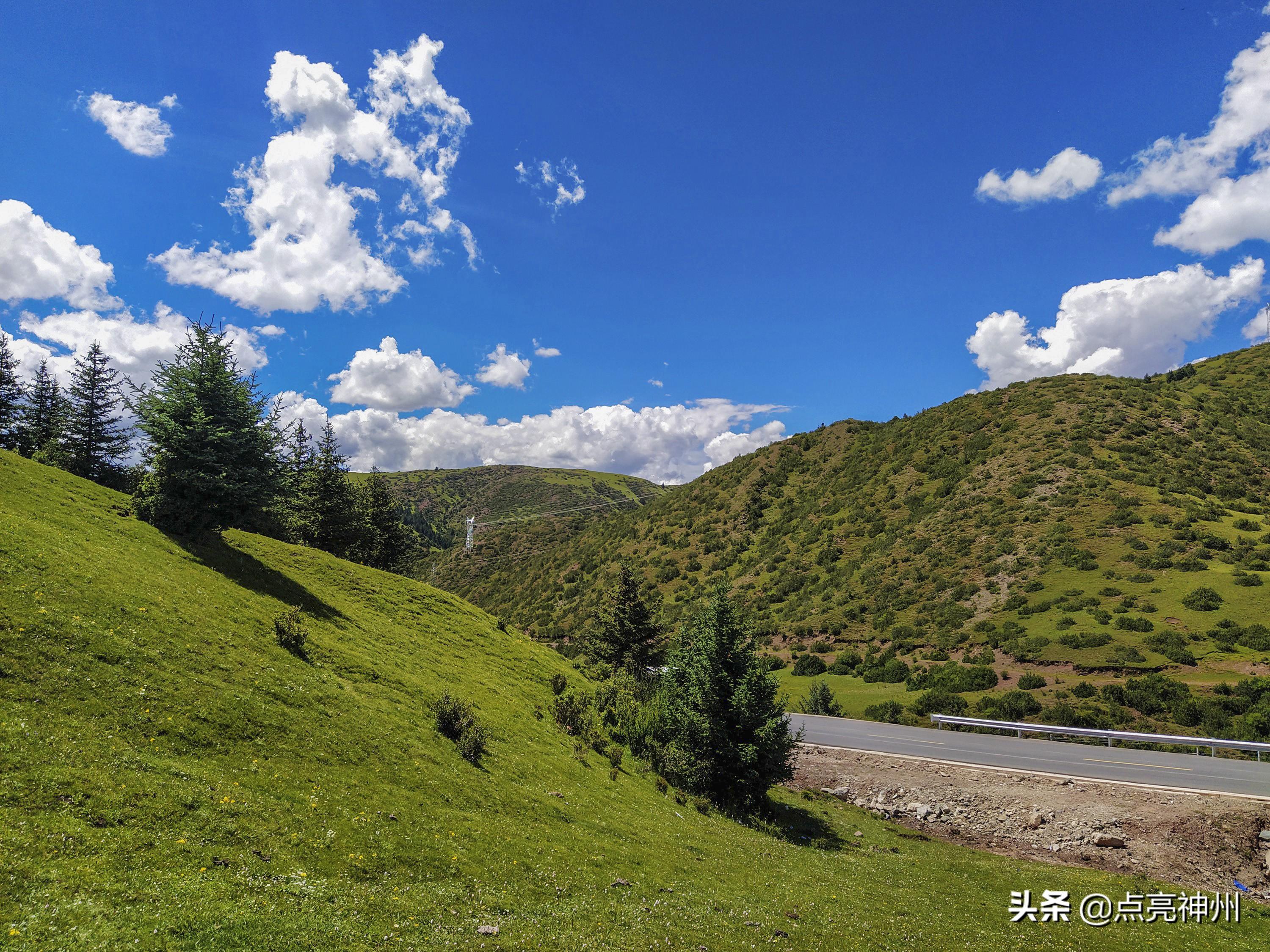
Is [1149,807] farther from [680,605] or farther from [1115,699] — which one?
[680,605]

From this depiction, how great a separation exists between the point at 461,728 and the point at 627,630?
30.6 meters

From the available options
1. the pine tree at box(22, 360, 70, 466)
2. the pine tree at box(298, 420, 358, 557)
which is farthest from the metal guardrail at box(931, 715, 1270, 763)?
the pine tree at box(22, 360, 70, 466)

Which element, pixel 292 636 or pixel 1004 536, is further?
pixel 1004 536

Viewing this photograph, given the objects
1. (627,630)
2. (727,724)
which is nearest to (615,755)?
(727,724)

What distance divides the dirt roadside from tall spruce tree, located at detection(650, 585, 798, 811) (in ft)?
25.7

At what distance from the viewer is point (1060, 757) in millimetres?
32219

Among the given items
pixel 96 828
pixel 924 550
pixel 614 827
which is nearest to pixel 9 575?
pixel 96 828

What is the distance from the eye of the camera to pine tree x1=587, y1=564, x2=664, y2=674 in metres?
50.4

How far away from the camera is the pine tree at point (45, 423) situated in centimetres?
4847

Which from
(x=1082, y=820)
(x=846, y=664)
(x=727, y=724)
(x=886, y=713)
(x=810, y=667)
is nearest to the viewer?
(x=1082, y=820)

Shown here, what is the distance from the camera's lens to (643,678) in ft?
152

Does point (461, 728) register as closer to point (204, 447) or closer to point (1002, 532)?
point (204, 447)

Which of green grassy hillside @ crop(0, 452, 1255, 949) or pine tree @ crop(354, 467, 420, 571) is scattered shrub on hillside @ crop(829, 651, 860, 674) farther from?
pine tree @ crop(354, 467, 420, 571)

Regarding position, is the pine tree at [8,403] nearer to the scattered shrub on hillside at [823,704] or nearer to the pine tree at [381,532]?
the pine tree at [381,532]
